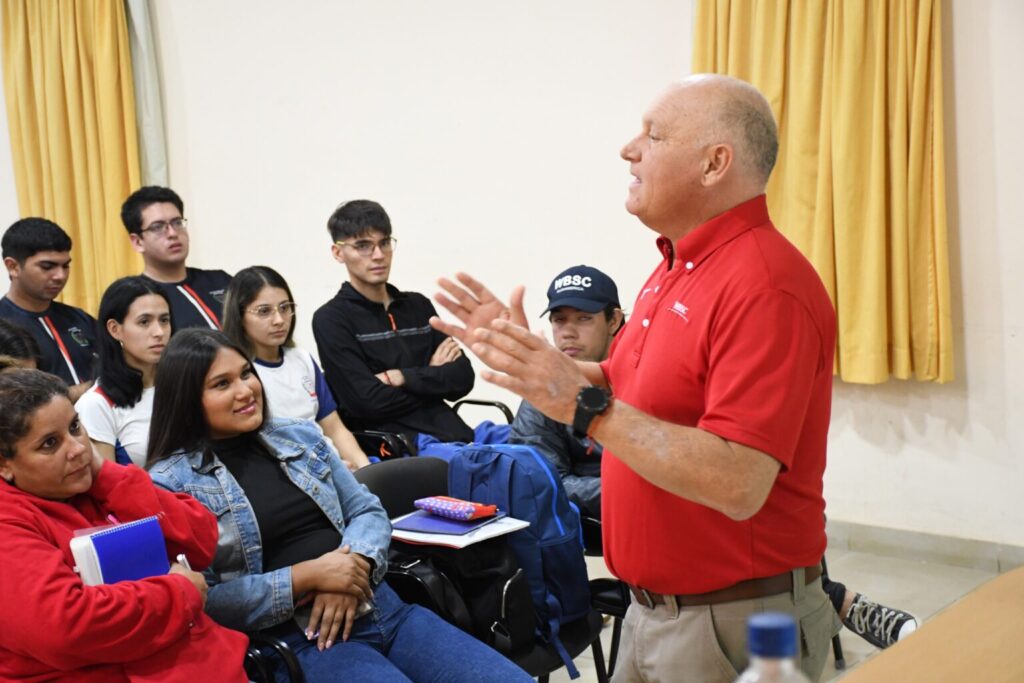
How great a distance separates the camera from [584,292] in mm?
3258

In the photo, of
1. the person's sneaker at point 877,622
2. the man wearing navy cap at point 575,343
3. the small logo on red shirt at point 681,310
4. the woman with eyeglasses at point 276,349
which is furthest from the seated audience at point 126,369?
the person's sneaker at point 877,622

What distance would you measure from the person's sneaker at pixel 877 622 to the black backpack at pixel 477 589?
3.89 feet

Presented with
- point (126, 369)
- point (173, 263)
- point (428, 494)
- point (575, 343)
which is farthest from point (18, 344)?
point (575, 343)

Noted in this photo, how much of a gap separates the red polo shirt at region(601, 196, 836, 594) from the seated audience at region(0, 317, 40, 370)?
6.59ft

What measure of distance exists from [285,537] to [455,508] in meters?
0.44

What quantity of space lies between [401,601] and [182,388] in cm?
71

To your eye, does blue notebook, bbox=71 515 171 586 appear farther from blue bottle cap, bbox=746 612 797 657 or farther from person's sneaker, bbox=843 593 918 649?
person's sneaker, bbox=843 593 918 649

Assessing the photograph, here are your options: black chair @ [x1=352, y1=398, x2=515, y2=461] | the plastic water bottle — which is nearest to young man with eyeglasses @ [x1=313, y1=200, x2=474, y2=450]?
black chair @ [x1=352, y1=398, x2=515, y2=461]

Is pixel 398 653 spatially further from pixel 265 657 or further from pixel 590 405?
pixel 590 405

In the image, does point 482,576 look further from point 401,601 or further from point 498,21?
point 498,21

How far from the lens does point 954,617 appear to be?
1.51m

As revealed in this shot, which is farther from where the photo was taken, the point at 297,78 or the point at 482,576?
the point at 297,78

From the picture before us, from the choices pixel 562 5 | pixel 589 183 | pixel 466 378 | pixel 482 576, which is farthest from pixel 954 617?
pixel 562 5

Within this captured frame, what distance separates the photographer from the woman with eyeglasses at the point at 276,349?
370 cm
